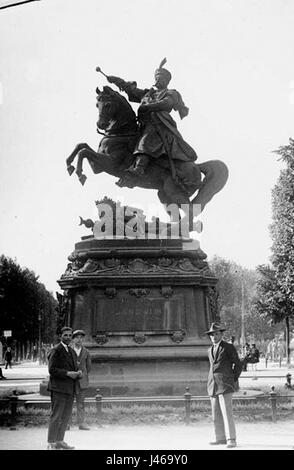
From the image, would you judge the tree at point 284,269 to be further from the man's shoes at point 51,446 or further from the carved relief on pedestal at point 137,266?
the man's shoes at point 51,446

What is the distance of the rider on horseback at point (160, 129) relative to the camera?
784 inches

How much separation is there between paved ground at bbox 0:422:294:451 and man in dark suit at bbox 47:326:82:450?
40 cm

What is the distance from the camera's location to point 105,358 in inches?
709

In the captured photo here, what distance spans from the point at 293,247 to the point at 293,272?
1.10 m

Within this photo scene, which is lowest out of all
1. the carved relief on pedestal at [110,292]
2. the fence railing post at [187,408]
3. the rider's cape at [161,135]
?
the fence railing post at [187,408]

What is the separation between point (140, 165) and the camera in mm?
19875

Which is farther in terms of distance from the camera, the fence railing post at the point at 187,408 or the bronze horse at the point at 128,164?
the bronze horse at the point at 128,164

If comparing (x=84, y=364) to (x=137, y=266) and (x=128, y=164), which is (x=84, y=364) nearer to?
(x=137, y=266)

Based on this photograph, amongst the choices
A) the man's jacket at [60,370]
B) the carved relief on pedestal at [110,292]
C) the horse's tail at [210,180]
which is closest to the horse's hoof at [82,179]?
the horse's tail at [210,180]

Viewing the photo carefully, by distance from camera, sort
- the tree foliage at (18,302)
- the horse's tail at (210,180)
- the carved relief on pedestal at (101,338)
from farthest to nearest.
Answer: the tree foliage at (18,302) < the horse's tail at (210,180) < the carved relief on pedestal at (101,338)

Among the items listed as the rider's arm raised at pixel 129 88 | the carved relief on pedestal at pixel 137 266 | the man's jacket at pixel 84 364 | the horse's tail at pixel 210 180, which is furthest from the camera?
the horse's tail at pixel 210 180

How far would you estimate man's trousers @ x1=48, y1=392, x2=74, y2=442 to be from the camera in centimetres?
1181

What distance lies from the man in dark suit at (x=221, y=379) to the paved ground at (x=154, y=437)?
1.26 feet
